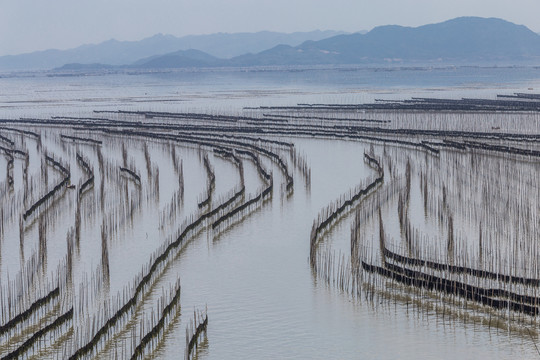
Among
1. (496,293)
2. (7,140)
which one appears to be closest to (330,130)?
(7,140)

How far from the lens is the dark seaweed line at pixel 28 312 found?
1268cm

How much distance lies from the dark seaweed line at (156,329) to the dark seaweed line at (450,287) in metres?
3.53

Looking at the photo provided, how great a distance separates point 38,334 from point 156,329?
164 centimetres

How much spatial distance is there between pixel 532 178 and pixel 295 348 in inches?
540

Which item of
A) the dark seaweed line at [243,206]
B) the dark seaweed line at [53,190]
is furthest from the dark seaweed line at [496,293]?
the dark seaweed line at [53,190]

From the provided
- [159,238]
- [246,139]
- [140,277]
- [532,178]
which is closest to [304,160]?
[246,139]

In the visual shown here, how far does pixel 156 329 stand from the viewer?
12.7 meters

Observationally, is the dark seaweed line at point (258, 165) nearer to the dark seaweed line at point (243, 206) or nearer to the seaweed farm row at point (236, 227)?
the seaweed farm row at point (236, 227)

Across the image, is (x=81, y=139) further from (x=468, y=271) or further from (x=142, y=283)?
(x=468, y=271)

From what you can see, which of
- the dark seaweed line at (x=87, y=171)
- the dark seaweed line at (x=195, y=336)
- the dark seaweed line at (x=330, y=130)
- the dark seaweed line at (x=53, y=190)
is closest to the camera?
the dark seaweed line at (x=195, y=336)

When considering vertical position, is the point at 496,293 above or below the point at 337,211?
below

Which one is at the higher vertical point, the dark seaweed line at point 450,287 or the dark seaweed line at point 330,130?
the dark seaweed line at point 330,130

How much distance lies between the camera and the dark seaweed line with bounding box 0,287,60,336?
1268 cm

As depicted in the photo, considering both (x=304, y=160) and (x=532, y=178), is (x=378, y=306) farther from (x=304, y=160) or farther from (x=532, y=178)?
(x=304, y=160)
